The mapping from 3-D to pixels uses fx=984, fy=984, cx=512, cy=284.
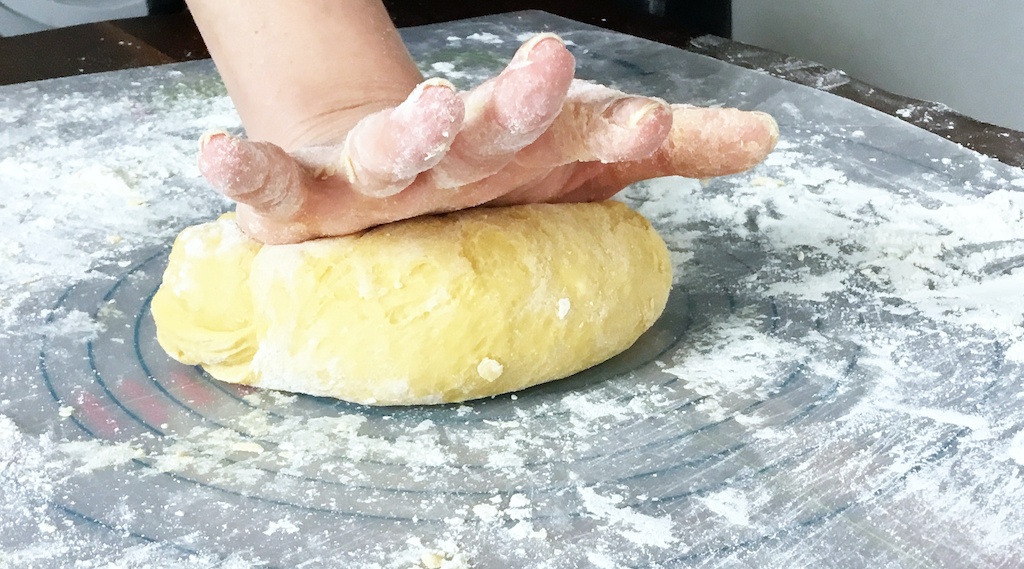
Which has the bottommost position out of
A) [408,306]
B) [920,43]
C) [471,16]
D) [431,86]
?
[920,43]

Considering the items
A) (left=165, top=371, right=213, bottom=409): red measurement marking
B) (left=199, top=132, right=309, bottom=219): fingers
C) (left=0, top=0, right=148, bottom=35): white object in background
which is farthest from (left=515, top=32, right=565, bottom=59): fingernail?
(left=0, top=0, right=148, bottom=35): white object in background

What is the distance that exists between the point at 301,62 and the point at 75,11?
143cm

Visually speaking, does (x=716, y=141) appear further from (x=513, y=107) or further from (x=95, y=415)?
(x=95, y=415)

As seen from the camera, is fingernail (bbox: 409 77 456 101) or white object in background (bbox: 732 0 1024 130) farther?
white object in background (bbox: 732 0 1024 130)

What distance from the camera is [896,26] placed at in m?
2.13

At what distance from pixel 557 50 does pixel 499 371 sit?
31 centimetres

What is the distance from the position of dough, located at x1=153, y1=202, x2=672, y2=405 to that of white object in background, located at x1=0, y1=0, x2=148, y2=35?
1.44m

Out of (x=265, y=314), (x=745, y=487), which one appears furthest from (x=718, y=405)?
(x=265, y=314)

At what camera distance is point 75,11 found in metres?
2.11

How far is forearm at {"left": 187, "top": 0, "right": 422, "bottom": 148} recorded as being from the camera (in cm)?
90

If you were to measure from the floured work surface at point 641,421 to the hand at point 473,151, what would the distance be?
0.57ft

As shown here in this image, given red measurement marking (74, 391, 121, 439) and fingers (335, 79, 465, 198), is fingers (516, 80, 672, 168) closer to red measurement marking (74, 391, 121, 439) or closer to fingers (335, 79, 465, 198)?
fingers (335, 79, 465, 198)

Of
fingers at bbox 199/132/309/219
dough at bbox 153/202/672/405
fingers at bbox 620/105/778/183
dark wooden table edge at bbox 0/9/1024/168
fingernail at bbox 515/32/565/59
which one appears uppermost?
fingernail at bbox 515/32/565/59

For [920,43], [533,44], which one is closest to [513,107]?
[533,44]
